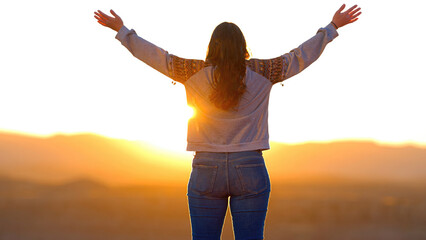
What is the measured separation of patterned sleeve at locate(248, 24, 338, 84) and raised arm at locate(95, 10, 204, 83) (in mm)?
315

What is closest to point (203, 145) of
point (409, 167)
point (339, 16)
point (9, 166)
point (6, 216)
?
point (339, 16)

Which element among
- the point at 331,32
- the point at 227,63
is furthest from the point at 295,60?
the point at 227,63

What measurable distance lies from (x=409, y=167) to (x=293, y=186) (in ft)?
133

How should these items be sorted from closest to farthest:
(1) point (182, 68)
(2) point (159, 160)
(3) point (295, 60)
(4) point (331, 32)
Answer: (1) point (182, 68) < (3) point (295, 60) < (4) point (331, 32) < (2) point (159, 160)

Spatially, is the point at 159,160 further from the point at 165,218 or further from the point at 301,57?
the point at 301,57

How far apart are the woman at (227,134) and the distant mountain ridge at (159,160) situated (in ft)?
227

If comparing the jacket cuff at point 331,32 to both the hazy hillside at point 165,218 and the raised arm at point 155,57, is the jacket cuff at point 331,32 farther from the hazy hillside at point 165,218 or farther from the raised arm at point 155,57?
the hazy hillside at point 165,218

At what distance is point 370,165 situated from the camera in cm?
10594

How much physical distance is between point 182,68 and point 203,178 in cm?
58

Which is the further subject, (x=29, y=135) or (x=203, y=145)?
(x=29, y=135)

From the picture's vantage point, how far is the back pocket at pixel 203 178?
11.3 feet

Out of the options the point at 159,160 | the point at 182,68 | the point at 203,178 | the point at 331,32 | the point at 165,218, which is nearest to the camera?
the point at 203,178

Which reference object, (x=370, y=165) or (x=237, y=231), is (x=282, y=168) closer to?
(x=370, y=165)

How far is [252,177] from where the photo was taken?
3.47 metres
